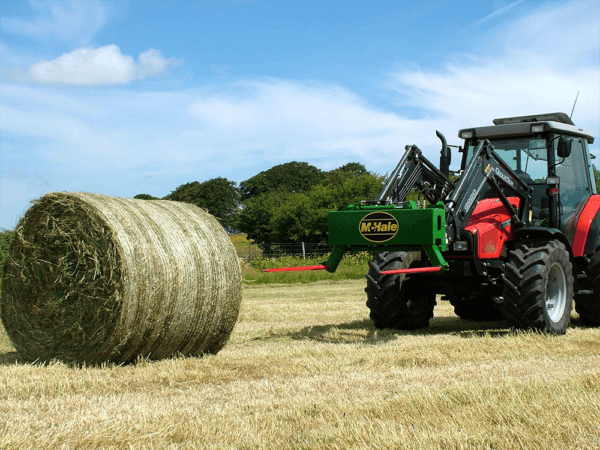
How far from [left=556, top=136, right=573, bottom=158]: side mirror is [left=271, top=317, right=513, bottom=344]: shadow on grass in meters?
2.12

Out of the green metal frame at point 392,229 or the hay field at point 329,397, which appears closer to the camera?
the hay field at point 329,397

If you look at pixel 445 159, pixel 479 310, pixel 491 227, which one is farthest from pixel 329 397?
pixel 479 310

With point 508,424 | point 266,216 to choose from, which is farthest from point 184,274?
point 266,216

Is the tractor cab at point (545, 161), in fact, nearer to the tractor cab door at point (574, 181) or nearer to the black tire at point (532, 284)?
the tractor cab door at point (574, 181)

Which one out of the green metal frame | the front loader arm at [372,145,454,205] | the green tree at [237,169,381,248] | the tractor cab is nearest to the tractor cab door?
the tractor cab

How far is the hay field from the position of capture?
149 inches

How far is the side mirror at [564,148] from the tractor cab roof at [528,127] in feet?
0.98

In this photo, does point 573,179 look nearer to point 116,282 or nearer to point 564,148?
point 564,148

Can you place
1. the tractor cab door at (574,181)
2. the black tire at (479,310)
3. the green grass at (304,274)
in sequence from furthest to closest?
the green grass at (304,274) → the black tire at (479,310) → the tractor cab door at (574,181)

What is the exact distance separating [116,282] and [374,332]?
333 cm

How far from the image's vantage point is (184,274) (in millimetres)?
6305

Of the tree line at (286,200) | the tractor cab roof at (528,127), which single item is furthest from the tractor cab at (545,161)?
the tree line at (286,200)

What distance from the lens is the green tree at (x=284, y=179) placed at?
61.4m

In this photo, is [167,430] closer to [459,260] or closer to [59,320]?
[59,320]
